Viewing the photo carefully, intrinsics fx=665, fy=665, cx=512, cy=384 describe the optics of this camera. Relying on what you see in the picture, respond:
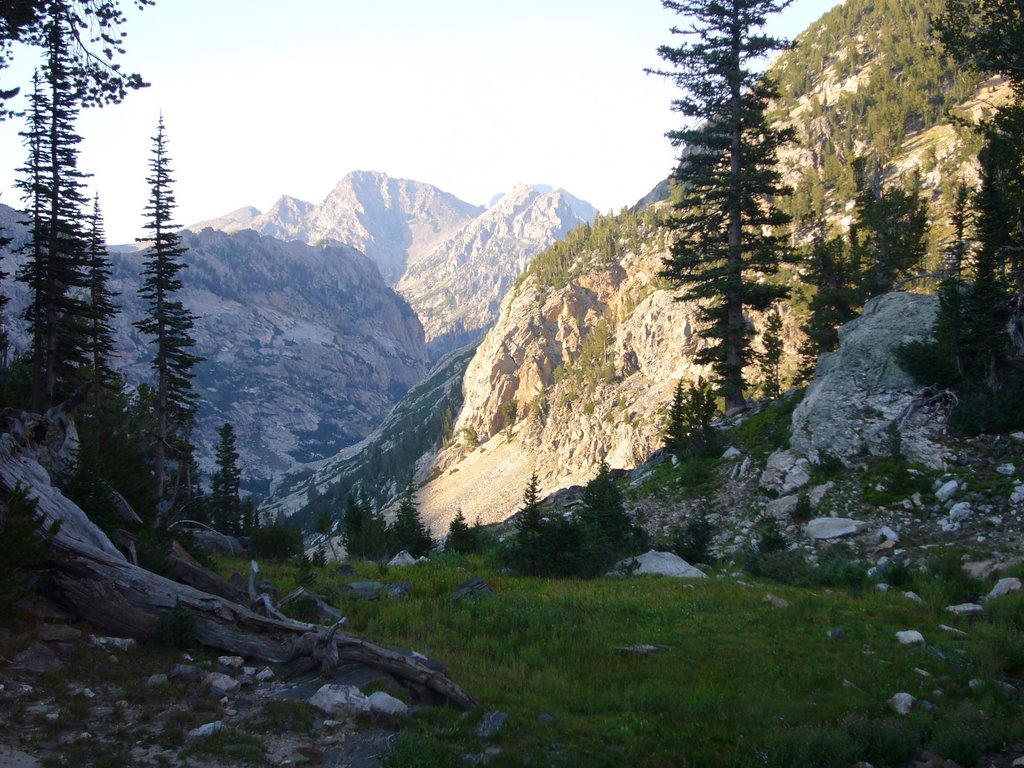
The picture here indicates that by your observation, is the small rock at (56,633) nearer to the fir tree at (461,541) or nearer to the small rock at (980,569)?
the small rock at (980,569)

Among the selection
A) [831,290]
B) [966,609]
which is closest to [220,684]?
[966,609]

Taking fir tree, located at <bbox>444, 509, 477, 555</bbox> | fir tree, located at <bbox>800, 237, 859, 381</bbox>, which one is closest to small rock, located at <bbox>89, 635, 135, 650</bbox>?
fir tree, located at <bbox>444, 509, 477, 555</bbox>

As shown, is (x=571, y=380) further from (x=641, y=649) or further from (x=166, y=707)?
(x=166, y=707)

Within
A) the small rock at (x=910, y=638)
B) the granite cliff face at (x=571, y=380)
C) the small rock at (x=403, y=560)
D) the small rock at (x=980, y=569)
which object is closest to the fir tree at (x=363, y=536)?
→ the small rock at (x=403, y=560)

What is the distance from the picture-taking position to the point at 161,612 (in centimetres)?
948

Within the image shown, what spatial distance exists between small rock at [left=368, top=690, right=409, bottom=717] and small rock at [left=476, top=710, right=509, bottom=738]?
91 cm

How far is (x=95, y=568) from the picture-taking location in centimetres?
960

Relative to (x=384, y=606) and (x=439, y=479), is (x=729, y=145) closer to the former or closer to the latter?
(x=384, y=606)

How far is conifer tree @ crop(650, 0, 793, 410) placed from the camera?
27.4 meters

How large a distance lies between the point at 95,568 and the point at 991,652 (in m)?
12.8

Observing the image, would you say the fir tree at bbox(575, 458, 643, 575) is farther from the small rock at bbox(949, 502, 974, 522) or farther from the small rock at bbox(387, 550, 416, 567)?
the small rock at bbox(949, 502, 974, 522)

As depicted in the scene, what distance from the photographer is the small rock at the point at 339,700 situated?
7.75 metres

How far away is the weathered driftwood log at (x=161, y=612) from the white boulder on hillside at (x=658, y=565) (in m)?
9.57

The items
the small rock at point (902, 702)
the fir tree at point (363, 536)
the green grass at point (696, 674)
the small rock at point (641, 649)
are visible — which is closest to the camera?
the green grass at point (696, 674)
